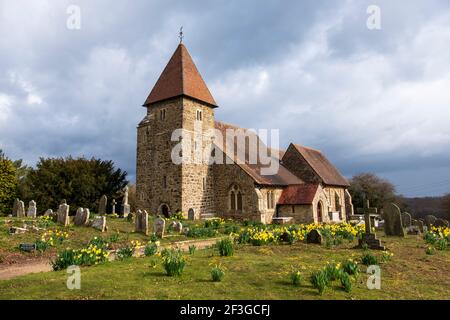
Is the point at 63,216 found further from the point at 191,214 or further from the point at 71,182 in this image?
the point at 71,182

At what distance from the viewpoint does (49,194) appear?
85.7 ft

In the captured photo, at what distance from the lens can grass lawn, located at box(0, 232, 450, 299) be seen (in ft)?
18.8

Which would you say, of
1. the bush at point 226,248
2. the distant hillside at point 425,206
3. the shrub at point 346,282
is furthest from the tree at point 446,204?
the shrub at point 346,282

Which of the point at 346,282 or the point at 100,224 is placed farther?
the point at 100,224

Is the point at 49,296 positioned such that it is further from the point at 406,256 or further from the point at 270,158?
the point at 270,158

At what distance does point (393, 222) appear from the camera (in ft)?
50.7

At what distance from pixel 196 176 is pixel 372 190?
92.8ft

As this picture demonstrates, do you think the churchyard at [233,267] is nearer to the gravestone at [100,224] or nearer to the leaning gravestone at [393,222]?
the gravestone at [100,224]

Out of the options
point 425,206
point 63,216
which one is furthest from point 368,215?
point 425,206

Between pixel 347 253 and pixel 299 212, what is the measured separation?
50.7 ft

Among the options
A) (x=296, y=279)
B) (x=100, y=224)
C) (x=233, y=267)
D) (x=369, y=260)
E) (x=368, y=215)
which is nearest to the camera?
(x=296, y=279)
